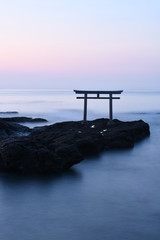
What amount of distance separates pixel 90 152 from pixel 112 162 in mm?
1836

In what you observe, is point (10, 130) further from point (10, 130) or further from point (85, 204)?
point (85, 204)

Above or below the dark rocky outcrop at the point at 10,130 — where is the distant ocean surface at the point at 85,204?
below

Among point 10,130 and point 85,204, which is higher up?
point 10,130

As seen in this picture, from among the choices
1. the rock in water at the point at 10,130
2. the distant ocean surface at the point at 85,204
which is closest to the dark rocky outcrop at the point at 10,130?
the rock in water at the point at 10,130

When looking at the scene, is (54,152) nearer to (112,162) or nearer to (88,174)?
(88,174)

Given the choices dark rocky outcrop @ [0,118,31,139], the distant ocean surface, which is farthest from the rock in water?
the distant ocean surface

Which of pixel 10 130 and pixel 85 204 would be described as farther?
pixel 10 130

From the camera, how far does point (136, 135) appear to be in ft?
84.7

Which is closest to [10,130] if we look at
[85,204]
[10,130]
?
[10,130]

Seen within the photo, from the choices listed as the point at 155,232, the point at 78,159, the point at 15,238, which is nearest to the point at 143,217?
the point at 155,232

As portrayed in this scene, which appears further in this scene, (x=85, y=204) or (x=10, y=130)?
(x=10, y=130)

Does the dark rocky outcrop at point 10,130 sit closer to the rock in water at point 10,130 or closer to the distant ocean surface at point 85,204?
the rock in water at point 10,130

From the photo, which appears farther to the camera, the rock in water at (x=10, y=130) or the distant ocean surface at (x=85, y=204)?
the rock in water at (x=10, y=130)

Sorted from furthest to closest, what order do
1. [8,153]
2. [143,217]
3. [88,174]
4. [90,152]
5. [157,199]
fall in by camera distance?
[90,152] → [88,174] → [8,153] → [157,199] → [143,217]
